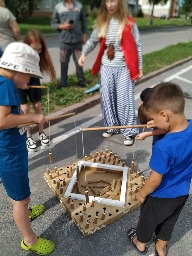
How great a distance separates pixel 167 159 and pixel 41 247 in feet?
4.50

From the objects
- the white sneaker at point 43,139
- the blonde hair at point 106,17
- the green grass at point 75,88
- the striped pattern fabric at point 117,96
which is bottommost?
the white sneaker at point 43,139

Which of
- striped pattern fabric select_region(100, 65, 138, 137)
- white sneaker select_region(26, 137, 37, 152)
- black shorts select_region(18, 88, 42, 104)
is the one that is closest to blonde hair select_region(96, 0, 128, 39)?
striped pattern fabric select_region(100, 65, 138, 137)

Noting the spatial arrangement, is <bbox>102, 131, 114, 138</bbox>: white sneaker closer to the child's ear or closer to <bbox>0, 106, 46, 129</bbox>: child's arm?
<bbox>0, 106, 46, 129</bbox>: child's arm

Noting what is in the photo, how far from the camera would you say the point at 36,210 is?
2.65 metres

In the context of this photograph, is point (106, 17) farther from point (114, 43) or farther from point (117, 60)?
point (117, 60)

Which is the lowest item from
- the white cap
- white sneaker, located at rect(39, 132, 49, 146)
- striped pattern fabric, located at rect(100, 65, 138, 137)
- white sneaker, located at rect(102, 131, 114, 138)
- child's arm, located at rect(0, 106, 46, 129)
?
white sneaker, located at rect(102, 131, 114, 138)

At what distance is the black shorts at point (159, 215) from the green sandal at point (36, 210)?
3.39 ft

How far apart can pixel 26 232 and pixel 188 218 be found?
1601mm

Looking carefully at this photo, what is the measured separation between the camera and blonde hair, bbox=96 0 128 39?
3.48 m

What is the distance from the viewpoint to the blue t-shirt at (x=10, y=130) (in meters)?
1.68

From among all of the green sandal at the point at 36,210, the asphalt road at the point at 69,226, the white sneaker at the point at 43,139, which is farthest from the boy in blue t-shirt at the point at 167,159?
the white sneaker at the point at 43,139

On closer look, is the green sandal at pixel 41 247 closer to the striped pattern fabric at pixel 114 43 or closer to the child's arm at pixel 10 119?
the child's arm at pixel 10 119

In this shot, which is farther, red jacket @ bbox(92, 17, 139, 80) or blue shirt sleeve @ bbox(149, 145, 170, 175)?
red jacket @ bbox(92, 17, 139, 80)

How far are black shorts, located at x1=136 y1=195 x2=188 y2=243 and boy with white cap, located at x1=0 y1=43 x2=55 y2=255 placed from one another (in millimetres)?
826
